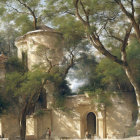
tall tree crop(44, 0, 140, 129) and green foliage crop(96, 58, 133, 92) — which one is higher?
tall tree crop(44, 0, 140, 129)

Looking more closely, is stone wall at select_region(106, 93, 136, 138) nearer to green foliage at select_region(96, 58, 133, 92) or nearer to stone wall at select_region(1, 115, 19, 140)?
green foliage at select_region(96, 58, 133, 92)

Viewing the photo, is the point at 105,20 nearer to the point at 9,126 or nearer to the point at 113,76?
the point at 113,76

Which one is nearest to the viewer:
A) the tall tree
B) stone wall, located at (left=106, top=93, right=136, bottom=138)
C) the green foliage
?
the tall tree

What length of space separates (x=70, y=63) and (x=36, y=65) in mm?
2842

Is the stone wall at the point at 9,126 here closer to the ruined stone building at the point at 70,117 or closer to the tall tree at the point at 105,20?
the ruined stone building at the point at 70,117

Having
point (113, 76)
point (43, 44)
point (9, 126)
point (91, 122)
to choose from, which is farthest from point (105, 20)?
point (9, 126)

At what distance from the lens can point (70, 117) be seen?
20781 mm

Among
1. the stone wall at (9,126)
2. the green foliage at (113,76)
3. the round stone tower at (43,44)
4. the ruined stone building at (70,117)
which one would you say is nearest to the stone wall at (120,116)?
the ruined stone building at (70,117)

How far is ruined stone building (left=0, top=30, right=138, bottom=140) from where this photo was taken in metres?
19.2

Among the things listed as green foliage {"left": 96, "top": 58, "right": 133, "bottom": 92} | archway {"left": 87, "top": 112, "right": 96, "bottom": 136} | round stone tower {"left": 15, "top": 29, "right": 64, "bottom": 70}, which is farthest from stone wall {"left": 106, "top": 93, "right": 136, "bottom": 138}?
round stone tower {"left": 15, "top": 29, "right": 64, "bottom": 70}

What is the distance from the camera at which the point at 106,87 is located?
20.6m

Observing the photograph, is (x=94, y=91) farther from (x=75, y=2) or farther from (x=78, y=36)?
(x=75, y=2)

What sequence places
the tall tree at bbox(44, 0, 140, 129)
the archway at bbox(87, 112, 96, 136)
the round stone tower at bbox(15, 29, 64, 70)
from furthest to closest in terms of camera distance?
1. the archway at bbox(87, 112, 96, 136)
2. the round stone tower at bbox(15, 29, 64, 70)
3. the tall tree at bbox(44, 0, 140, 129)

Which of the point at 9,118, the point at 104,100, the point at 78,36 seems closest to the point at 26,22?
the point at 78,36
